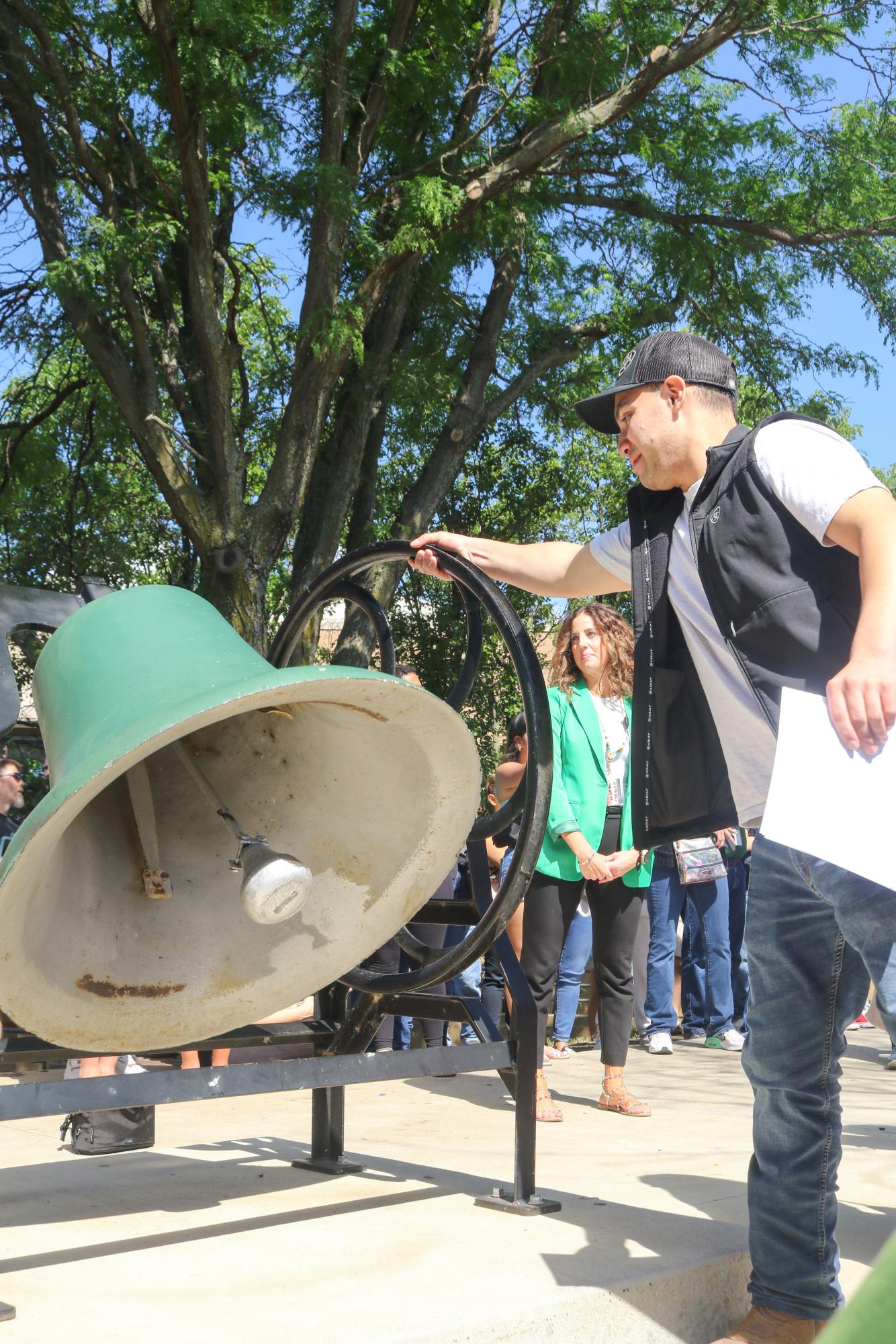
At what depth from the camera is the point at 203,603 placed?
7.70 ft

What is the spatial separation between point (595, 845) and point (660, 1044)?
2279 mm

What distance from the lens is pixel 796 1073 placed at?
7.50 ft

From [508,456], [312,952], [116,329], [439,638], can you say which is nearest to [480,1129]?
[312,952]

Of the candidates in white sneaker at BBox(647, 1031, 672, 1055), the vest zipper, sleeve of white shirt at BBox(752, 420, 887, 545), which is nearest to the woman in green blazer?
white sneaker at BBox(647, 1031, 672, 1055)

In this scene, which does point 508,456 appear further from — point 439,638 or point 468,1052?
point 468,1052

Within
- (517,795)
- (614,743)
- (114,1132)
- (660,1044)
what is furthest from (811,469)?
(660,1044)

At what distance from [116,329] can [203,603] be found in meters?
8.27

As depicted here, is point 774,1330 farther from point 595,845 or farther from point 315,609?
point 595,845

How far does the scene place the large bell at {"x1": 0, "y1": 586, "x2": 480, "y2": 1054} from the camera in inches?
79.4

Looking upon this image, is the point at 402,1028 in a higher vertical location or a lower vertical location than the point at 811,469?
lower

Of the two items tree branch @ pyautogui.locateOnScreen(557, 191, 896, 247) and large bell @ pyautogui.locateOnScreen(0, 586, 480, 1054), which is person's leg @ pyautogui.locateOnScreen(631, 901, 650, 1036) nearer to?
large bell @ pyautogui.locateOnScreen(0, 586, 480, 1054)

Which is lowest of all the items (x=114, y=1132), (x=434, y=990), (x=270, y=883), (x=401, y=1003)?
(x=114, y=1132)

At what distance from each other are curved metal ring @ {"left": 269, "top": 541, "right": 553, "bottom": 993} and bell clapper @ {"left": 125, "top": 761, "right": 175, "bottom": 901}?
0.76m

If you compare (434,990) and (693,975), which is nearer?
(434,990)
